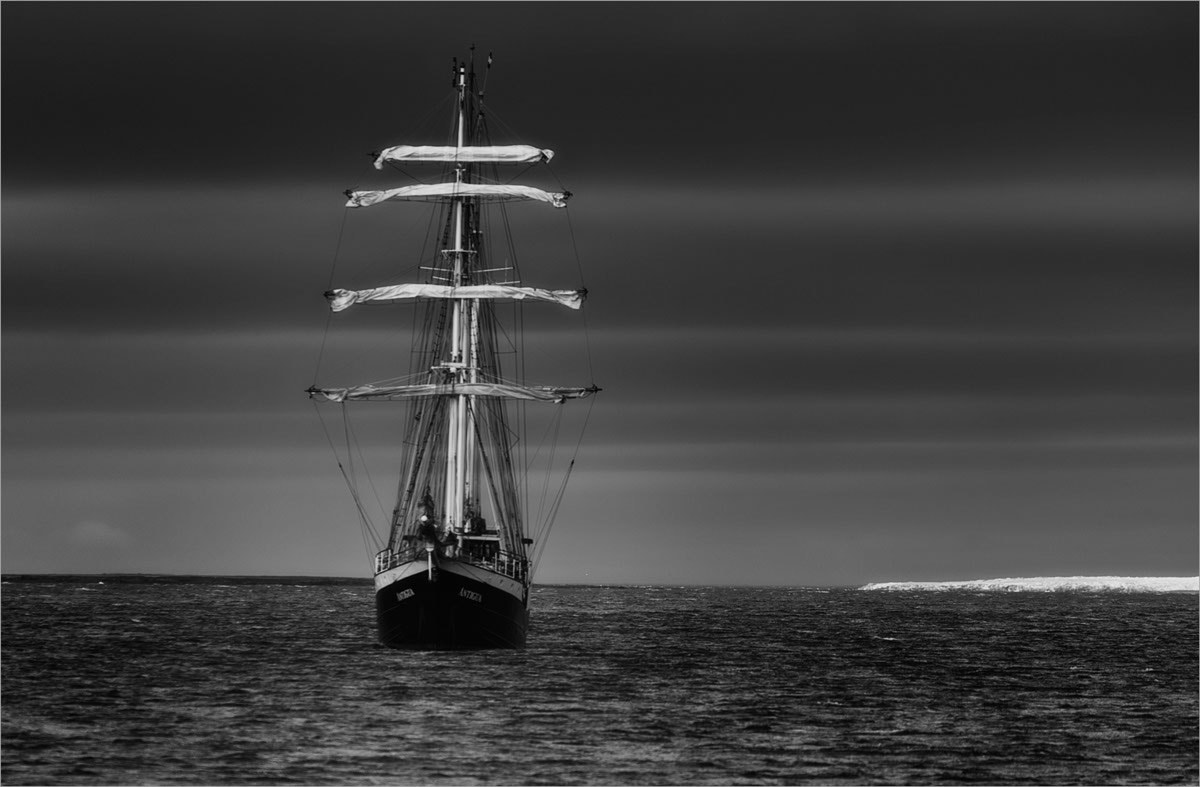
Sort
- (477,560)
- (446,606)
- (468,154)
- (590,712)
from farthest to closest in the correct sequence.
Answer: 1. (468,154)
2. (477,560)
3. (446,606)
4. (590,712)

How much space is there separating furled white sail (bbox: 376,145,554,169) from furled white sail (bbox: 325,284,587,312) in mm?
7540

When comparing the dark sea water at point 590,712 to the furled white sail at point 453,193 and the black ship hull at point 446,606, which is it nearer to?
the black ship hull at point 446,606

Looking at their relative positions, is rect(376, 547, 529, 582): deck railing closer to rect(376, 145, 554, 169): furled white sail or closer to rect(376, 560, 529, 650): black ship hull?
rect(376, 560, 529, 650): black ship hull

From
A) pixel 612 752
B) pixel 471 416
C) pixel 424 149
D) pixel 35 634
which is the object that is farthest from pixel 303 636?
pixel 612 752

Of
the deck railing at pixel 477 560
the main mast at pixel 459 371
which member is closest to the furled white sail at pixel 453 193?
the main mast at pixel 459 371

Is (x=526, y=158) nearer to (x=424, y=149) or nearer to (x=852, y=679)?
(x=424, y=149)

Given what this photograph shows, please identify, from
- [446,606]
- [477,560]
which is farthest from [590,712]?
[477,560]

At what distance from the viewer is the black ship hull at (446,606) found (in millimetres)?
86375

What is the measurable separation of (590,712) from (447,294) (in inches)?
1527

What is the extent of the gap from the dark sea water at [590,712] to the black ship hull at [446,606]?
4.36ft

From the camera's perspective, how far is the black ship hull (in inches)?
3401

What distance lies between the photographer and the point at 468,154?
343ft

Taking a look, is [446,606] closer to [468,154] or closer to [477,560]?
[477,560]

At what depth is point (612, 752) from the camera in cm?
5628
